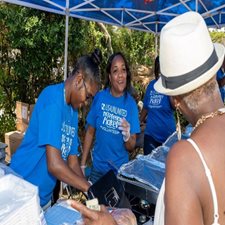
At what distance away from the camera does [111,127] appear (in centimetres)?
252

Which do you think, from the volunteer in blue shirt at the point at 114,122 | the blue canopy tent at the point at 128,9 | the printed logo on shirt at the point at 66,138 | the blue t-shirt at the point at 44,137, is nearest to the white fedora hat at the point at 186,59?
the blue t-shirt at the point at 44,137

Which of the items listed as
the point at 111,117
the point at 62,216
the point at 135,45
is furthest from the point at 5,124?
the point at 62,216

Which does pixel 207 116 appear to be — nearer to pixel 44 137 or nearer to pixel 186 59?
pixel 186 59

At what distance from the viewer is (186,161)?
3.03 feet

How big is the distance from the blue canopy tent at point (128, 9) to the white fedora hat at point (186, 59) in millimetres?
2937

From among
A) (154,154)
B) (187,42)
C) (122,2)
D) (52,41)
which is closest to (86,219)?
(187,42)

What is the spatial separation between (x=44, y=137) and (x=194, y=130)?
803 millimetres

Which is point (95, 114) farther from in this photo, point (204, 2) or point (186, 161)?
point (204, 2)

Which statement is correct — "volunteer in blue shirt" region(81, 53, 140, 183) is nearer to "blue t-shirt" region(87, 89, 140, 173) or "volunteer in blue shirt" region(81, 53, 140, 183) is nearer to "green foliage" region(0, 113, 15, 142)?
"blue t-shirt" region(87, 89, 140, 173)

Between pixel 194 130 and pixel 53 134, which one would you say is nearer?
pixel 194 130

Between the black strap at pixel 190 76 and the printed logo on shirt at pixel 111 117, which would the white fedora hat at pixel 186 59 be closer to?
the black strap at pixel 190 76

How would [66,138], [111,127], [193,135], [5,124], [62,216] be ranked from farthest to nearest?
[5,124], [111,127], [66,138], [62,216], [193,135]

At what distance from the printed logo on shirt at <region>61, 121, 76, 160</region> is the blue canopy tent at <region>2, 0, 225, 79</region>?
217 cm

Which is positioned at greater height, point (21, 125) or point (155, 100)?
point (155, 100)
